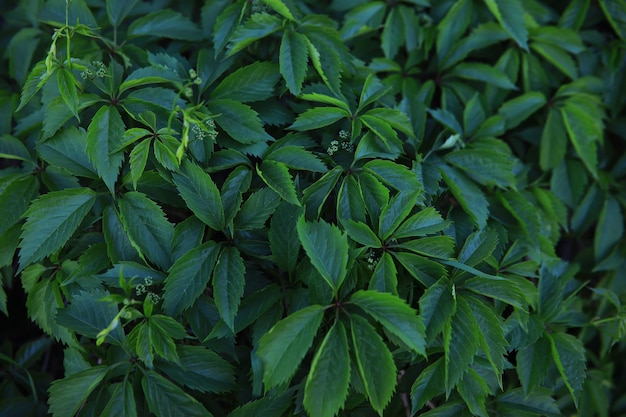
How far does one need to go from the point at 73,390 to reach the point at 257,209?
18.3 inches

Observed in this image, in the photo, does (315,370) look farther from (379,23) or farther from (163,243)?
(379,23)

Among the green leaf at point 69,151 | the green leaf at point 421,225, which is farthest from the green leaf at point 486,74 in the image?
the green leaf at point 69,151

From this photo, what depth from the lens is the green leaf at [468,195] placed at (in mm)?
1141

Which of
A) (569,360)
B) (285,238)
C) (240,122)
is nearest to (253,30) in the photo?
(240,122)

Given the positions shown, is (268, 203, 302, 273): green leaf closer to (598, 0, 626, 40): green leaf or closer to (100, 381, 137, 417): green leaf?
(100, 381, 137, 417): green leaf

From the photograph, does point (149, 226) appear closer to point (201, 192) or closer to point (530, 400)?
point (201, 192)

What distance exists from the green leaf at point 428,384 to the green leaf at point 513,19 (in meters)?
0.82

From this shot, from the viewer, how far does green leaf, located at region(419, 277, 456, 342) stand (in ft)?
3.05

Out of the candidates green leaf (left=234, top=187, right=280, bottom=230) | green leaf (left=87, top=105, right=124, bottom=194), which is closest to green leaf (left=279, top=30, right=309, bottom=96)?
green leaf (left=234, top=187, right=280, bottom=230)

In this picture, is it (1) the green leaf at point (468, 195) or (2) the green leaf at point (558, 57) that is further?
(2) the green leaf at point (558, 57)

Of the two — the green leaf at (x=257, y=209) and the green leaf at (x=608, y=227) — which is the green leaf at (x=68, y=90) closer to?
the green leaf at (x=257, y=209)

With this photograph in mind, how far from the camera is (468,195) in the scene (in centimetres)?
118

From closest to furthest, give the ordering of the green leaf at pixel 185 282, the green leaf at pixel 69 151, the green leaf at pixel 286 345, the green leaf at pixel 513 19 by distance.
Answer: the green leaf at pixel 286 345 < the green leaf at pixel 185 282 < the green leaf at pixel 69 151 < the green leaf at pixel 513 19

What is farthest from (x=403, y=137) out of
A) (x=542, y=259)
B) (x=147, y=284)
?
(x=147, y=284)
